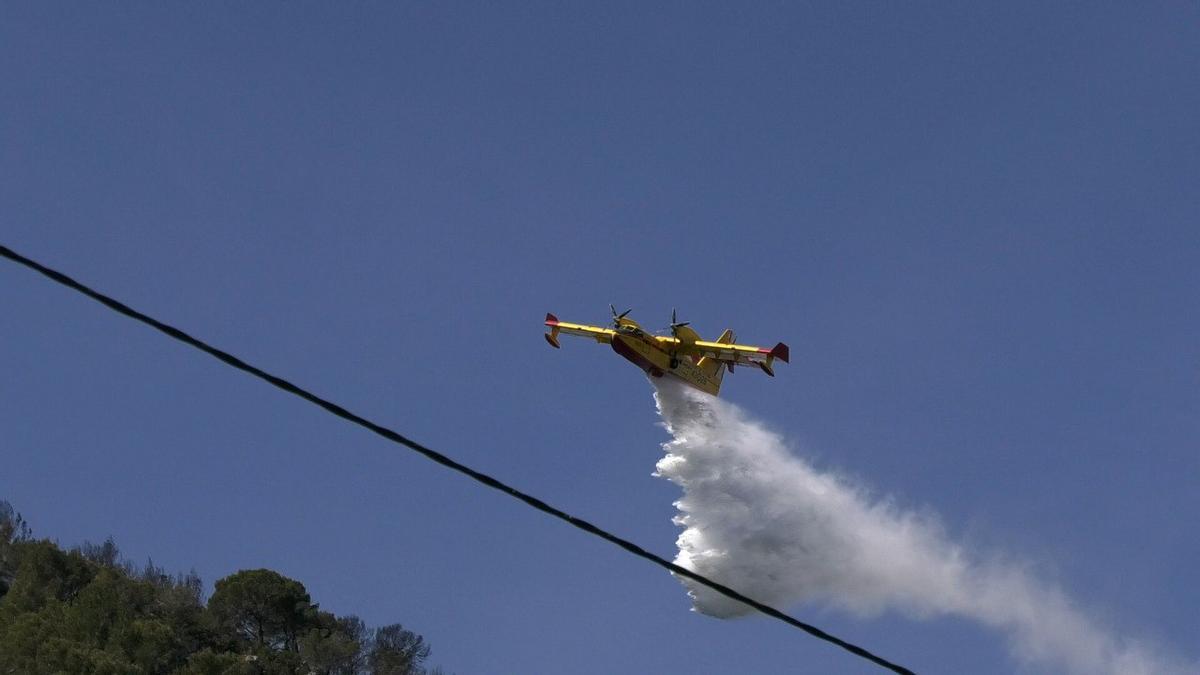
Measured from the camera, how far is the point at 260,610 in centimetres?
8331

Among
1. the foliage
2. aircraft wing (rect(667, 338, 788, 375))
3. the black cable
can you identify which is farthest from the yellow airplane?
the black cable

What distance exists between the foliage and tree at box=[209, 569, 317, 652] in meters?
0.05

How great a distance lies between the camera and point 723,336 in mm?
61938

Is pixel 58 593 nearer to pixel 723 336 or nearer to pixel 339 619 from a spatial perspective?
pixel 339 619

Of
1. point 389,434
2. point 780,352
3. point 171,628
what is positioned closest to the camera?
point 389,434

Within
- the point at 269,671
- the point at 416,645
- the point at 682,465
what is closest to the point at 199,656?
the point at 269,671

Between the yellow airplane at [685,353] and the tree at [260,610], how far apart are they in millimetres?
29169

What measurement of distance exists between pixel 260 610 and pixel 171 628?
17.4 ft

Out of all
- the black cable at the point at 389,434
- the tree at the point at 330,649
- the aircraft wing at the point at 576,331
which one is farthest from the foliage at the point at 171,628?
the black cable at the point at 389,434

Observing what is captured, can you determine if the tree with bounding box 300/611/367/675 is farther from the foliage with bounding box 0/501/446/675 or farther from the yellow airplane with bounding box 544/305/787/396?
the yellow airplane with bounding box 544/305/787/396

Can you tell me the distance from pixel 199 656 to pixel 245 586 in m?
11.0

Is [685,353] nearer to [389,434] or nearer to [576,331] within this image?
[576,331]

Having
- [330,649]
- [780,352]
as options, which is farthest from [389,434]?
[330,649]

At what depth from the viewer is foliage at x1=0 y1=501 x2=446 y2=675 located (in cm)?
7294
